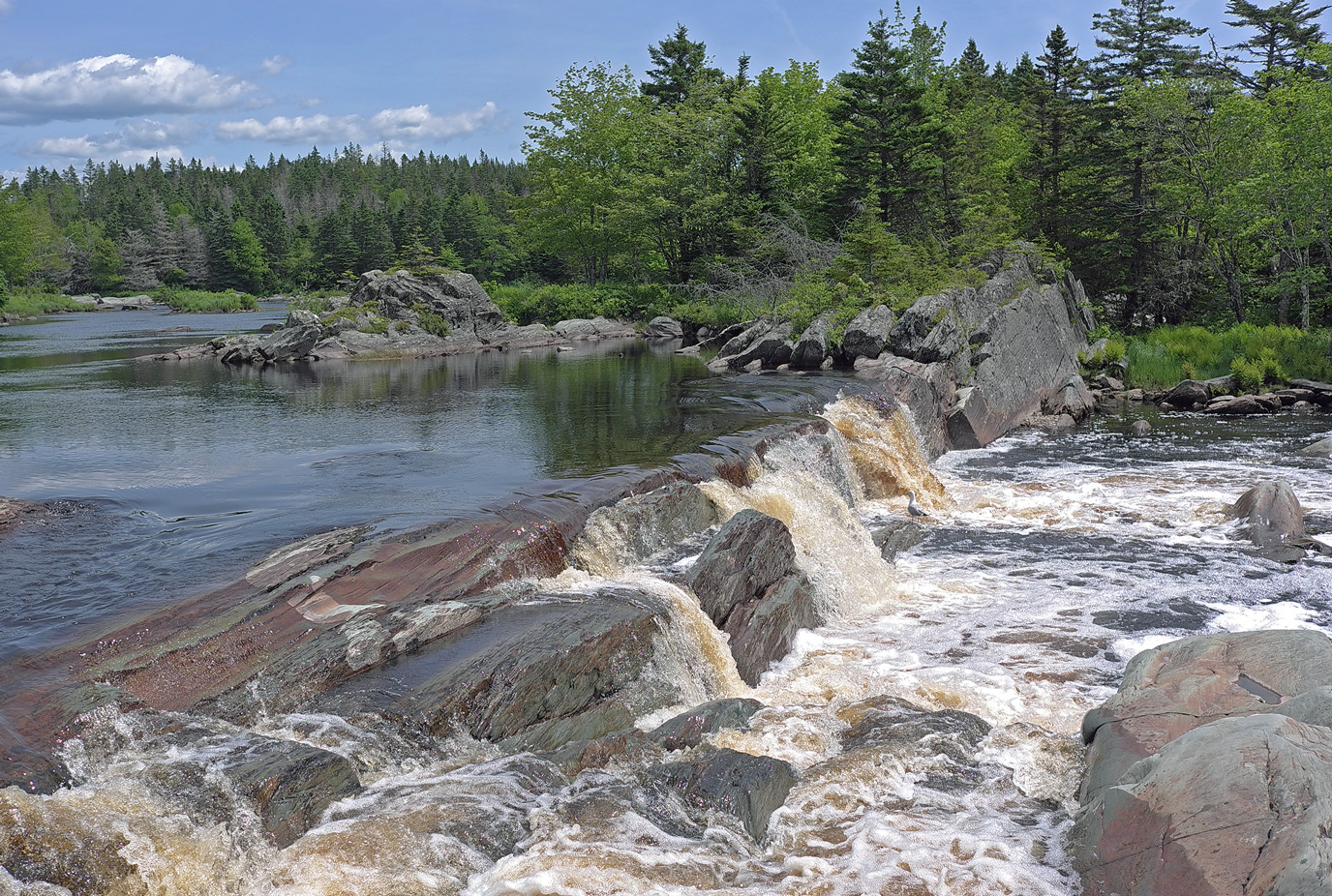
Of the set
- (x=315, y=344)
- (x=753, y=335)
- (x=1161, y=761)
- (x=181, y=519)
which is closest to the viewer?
(x=1161, y=761)

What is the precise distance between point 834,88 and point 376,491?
48378mm

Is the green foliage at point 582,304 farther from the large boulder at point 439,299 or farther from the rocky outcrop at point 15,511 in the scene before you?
the rocky outcrop at point 15,511

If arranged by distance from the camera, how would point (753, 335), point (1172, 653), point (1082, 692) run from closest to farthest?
point (1172, 653) < point (1082, 692) < point (753, 335)

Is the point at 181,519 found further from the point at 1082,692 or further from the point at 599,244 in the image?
the point at 599,244

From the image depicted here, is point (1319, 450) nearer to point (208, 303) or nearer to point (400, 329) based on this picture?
point (400, 329)

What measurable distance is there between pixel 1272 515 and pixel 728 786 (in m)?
11.6

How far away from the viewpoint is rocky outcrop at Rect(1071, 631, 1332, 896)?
512 cm

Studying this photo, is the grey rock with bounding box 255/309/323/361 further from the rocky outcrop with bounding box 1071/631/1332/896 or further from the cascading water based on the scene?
the rocky outcrop with bounding box 1071/631/1332/896

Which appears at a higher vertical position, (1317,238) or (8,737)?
(1317,238)

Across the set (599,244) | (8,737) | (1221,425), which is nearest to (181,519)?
(8,737)

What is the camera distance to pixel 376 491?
12.7 metres

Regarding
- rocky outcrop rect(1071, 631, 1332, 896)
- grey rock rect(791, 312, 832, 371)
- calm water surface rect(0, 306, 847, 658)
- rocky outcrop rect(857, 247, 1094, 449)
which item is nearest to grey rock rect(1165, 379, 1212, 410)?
rocky outcrop rect(857, 247, 1094, 449)

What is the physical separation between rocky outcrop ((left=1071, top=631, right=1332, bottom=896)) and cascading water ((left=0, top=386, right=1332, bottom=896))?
Result: 0.47 m

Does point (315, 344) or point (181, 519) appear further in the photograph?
point (315, 344)
